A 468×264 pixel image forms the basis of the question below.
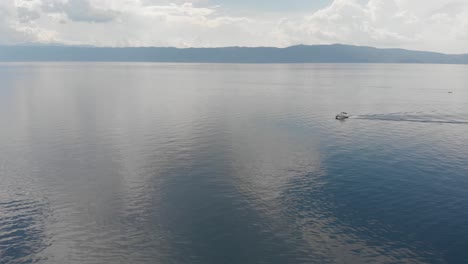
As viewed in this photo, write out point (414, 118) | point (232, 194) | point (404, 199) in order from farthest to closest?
point (414, 118) < point (232, 194) < point (404, 199)

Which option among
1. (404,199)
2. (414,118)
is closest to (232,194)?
(404,199)

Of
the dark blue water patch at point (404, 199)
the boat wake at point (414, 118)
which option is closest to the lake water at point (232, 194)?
the dark blue water patch at point (404, 199)

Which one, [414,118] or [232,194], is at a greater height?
[414,118]

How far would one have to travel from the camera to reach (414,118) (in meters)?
167

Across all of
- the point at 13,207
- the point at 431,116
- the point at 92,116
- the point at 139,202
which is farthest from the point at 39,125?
the point at 431,116

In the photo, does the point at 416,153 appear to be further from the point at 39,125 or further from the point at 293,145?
the point at 39,125

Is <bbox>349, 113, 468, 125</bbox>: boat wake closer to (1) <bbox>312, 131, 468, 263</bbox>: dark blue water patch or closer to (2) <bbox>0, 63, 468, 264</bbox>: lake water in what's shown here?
(2) <bbox>0, 63, 468, 264</bbox>: lake water

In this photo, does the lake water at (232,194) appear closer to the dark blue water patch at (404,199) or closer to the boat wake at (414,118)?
the dark blue water patch at (404,199)

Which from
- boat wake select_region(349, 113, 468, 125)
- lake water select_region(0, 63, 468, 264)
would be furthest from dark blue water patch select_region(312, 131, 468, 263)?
boat wake select_region(349, 113, 468, 125)

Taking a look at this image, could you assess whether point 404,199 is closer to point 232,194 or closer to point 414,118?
point 232,194

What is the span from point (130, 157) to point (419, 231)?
249 ft

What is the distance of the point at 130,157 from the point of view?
4158 inches

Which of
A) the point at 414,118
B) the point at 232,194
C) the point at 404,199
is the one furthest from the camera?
the point at 414,118

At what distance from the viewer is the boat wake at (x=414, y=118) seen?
160 metres
